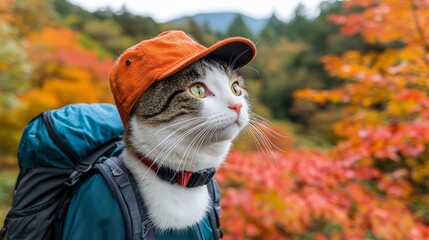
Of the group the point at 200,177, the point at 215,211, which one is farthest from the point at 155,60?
the point at 215,211

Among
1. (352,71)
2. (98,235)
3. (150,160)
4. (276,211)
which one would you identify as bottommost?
(276,211)

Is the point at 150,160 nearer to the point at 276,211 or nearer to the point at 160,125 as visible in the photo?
the point at 160,125

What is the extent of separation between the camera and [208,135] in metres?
0.95

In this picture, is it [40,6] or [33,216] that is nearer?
[33,216]

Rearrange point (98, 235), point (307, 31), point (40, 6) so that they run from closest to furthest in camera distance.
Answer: point (98, 235) → point (40, 6) → point (307, 31)

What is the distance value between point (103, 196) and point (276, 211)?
167 cm

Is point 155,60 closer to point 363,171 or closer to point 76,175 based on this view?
point 76,175

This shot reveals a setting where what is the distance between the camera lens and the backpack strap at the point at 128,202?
0.91m

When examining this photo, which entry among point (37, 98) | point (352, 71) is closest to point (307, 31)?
point (37, 98)

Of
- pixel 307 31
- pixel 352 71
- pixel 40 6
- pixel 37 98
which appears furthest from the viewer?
pixel 307 31

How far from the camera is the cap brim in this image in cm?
89

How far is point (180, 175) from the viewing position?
1.00 metres

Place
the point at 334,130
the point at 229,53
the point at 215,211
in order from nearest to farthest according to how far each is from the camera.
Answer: the point at 229,53 → the point at 215,211 → the point at 334,130

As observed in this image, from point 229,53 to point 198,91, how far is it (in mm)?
174
